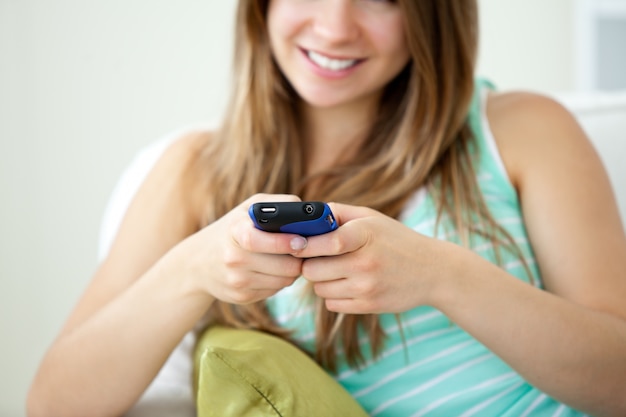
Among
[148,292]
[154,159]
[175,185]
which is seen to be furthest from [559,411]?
[154,159]

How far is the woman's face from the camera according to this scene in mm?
Answer: 1186

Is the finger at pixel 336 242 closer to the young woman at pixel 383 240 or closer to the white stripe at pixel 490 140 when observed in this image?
the young woman at pixel 383 240

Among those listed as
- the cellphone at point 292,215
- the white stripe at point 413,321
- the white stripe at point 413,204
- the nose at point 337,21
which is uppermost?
the nose at point 337,21

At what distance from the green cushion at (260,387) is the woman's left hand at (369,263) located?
0.12 meters

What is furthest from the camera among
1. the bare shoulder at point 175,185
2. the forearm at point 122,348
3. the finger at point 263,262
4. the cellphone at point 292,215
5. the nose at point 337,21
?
the bare shoulder at point 175,185

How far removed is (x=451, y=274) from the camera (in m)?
0.94

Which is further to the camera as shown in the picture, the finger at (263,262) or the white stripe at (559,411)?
the white stripe at (559,411)

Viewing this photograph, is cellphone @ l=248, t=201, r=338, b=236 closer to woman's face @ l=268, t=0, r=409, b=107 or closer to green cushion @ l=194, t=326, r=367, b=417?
green cushion @ l=194, t=326, r=367, b=417

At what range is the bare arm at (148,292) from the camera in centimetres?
89

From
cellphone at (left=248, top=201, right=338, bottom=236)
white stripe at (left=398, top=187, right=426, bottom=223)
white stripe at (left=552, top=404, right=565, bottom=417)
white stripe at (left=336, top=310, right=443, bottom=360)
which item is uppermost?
cellphone at (left=248, top=201, right=338, bottom=236)

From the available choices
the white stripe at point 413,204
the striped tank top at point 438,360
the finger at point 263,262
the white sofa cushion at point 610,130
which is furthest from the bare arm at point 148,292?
the white sofa cushion at point 610,130

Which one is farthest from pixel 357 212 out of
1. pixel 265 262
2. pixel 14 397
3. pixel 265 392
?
pixel 14 397

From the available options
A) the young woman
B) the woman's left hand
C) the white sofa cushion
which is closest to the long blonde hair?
the young woman

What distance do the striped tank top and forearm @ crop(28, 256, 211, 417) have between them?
0.22 meters
